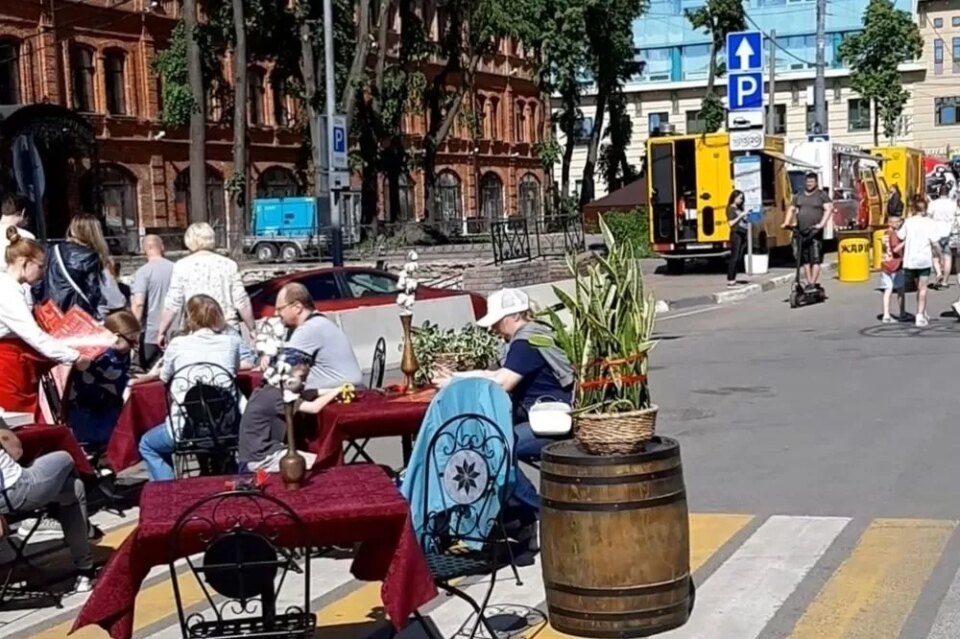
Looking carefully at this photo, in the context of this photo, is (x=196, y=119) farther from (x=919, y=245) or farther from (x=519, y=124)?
(x=519, y=124)

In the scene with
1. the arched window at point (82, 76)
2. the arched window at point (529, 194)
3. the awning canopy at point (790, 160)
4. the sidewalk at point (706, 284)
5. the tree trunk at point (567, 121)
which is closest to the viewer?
the sidewalk at point (706, 284)

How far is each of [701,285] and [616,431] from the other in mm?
21195

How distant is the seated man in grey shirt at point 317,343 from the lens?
7.97 m

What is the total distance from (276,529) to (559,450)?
4.59 ft

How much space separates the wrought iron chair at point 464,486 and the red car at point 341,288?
10.2 m

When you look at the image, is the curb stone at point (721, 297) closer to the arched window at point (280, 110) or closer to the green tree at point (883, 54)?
the arched window at point (280, 110)

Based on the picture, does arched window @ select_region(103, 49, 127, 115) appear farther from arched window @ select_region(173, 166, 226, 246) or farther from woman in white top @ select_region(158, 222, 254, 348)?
woman in white top @ select_region(158, 222, 254, 348)

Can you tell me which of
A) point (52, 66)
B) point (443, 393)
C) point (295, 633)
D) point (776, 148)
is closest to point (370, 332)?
point (443, 393)

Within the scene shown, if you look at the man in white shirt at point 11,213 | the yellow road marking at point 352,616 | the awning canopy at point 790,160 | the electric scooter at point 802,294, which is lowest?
the yellow road marking at point 352,616

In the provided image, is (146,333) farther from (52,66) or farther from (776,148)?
(52,66)

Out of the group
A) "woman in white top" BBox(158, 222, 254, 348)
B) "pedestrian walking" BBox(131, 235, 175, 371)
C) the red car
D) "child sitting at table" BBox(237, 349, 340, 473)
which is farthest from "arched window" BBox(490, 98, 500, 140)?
"child sitting at table" BBox(237, 349, 340, 473)

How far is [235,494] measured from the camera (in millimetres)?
4707

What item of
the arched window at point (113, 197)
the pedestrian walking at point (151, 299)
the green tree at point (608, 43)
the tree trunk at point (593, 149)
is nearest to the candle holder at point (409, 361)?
the pedestrian walking at point (151, 299)

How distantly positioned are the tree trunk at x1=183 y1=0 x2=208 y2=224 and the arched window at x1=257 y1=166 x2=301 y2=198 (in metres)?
11.5
